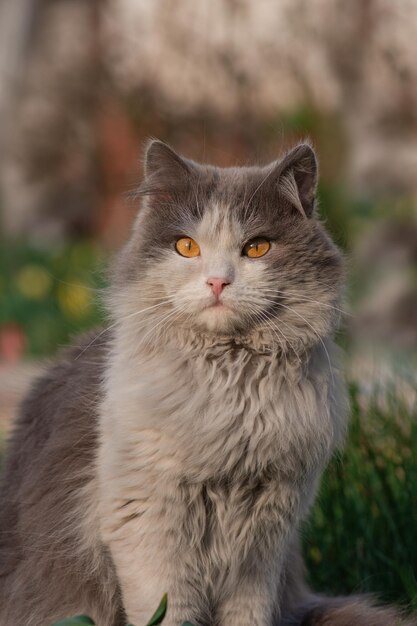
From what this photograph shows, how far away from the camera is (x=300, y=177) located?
2.70 m

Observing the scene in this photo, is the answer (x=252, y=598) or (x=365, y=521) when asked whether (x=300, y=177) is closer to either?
(x=252, y=598)

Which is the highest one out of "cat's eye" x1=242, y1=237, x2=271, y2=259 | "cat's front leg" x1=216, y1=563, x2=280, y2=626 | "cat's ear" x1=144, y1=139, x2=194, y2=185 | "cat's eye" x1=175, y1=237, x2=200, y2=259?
"cat's ear" x1=144, y1=139, x2=194, y2=185

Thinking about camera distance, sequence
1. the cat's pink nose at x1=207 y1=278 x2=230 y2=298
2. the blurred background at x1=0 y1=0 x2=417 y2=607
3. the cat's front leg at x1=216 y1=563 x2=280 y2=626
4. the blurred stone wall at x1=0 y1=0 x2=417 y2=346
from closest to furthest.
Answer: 1. the cat's pink nose at x1=207 y1=278 x2=230 y2=298
2. the cat's front leg at x1=216 y1=563 x2=280 y2=626
3. the blurred background at x1=0 y1=0 x2=417 y2=607
4. the blurred stone wall at x1=0 y1=0 x2=417 y2=346

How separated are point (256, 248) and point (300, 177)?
261 millimetres

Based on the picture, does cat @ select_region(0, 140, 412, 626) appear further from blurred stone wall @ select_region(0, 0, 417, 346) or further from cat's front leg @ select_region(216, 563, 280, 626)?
blurred stone wall @ select_region(0, 0, 417, 346)

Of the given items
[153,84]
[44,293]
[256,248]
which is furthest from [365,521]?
[153,84]

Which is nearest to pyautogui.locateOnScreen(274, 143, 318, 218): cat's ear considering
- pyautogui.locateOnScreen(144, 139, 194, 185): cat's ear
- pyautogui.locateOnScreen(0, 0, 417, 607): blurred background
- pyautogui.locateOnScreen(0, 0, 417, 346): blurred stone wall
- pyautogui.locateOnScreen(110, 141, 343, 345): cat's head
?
pyautogui.locateOnScreen(110, 141, 343, 345): cat's head

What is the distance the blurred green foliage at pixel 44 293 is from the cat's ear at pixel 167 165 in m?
2.87

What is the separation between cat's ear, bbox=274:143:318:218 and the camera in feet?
8.68

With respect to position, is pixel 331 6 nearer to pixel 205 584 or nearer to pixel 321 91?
pixel 321 91

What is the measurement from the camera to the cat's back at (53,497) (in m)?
2.76

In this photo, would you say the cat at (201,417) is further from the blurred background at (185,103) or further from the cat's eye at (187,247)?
the blurred background at (185,103)

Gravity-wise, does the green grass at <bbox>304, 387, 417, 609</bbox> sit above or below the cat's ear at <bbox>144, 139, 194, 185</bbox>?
below

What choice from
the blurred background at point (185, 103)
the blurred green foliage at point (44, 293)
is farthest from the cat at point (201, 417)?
the blurred background at point (185, 103)
